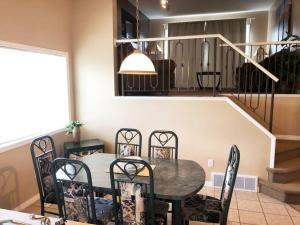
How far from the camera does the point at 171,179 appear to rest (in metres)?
2.30

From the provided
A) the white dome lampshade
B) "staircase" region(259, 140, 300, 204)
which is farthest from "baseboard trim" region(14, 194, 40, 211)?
"staircase" region(259, 140, 300, 204)

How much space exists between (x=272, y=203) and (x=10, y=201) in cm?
338

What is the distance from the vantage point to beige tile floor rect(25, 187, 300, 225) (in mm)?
2963

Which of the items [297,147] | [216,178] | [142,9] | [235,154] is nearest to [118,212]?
[235,154]

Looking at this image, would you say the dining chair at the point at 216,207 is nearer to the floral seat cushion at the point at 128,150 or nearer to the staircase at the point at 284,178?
the floral seat cushion at the point at 128,150

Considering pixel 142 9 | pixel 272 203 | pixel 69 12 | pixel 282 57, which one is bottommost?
pixel 272 203

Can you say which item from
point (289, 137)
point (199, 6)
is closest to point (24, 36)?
point (289, 137)

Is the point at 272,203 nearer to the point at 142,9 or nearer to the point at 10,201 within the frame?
the point at 10,201

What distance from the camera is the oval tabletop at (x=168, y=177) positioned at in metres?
2.05

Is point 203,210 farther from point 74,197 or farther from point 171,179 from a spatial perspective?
point 74,197

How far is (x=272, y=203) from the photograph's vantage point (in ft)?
11.1

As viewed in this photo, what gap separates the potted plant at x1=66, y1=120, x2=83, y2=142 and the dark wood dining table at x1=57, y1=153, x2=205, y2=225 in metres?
1.29

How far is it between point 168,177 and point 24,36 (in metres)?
2.57

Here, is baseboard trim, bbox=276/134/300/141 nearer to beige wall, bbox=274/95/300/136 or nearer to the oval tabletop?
beige wall, bbox=274/95/300/136
